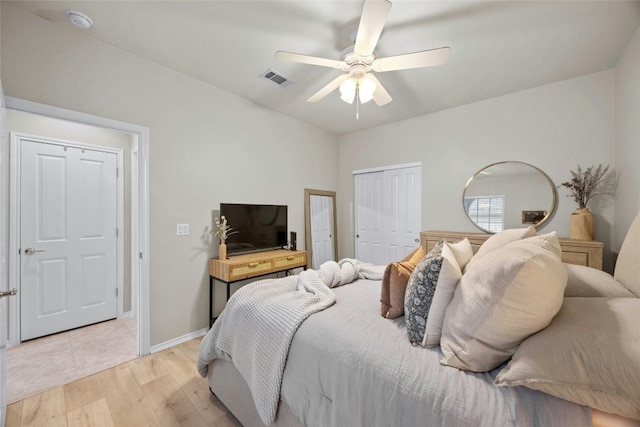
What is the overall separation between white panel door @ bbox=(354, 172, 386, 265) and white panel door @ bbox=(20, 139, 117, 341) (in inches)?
134

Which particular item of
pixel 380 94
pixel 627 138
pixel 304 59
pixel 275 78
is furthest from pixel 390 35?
pixel 627 138

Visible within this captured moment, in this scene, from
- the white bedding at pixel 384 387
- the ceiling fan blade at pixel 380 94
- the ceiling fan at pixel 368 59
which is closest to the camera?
the white bedding at pixel 384 387

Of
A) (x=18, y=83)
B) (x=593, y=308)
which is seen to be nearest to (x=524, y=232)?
(x=593, y=308)

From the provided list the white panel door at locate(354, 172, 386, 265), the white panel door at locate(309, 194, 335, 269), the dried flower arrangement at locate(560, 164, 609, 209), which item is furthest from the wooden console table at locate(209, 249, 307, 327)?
the dried flower arrangement at locate(560, 164, 609, 209)

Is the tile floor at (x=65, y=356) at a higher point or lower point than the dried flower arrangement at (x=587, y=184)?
lower

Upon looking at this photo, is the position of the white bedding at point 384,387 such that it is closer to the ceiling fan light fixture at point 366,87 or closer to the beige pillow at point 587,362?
the beige pillow at point 587,362

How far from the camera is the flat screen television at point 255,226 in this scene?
3139 mm

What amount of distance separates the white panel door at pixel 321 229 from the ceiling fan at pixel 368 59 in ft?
6.95

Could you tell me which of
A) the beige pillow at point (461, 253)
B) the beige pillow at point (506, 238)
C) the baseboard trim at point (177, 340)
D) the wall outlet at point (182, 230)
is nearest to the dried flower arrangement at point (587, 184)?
the beige pillow at point (506, 238)

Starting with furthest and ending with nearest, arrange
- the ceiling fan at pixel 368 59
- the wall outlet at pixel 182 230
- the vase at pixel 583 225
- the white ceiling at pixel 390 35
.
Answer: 1. the wall outlet at pixel 182 230
2. the vase at pixel 583 225
3. the white ceiling at pixel 390 35
4. the ceiling fan at pixel 368 59

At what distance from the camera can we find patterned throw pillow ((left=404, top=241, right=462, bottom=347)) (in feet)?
3.81

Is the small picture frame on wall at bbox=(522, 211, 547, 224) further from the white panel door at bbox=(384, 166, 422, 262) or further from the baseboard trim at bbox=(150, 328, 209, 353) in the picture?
the baseboard trim at bbox=(150, 328, 209, 353)

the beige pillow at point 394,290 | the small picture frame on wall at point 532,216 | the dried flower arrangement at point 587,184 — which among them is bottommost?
the beige pillow at point 394,290

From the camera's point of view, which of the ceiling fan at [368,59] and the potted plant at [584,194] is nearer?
the ceiling fan at [368,59]
